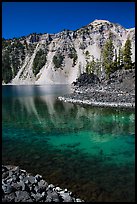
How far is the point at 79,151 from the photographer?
2348 centimetres

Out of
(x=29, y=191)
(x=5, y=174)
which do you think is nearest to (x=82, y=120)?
(x=5, y=174)

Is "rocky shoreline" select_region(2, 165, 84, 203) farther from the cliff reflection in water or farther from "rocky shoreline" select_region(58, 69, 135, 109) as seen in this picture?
"rocky shoreline" select_region(58, 69, 135, 109)

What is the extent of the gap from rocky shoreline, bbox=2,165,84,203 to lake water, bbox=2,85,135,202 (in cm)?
142

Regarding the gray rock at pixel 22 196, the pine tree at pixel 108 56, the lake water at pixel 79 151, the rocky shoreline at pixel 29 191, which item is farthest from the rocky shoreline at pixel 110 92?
the gray rock at pixel 22 196

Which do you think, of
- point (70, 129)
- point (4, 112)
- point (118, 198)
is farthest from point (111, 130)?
point (4, 112)

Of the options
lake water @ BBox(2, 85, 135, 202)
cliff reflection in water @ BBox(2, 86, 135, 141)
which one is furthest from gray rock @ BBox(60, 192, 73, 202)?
cliff reflection in water @ BBox(2, 86, 135, 141)

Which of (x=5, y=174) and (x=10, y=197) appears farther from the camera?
(x=5, y=174)

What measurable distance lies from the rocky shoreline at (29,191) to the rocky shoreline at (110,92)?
36186 mm

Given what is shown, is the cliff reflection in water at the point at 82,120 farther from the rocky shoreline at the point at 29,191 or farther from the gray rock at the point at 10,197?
the gray rock at the point at 10,197

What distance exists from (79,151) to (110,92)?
47.6 m

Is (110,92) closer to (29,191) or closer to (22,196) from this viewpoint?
(29,191)

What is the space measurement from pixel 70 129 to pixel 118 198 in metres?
18.3

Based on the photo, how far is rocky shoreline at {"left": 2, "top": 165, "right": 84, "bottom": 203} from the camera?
1241 centimetres

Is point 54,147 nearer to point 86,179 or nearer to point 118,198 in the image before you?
point 86,179
